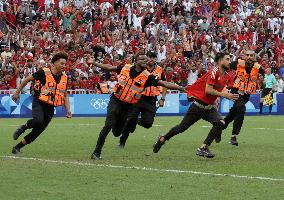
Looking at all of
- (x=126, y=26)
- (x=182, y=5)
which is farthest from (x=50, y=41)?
(x=182, y=5)

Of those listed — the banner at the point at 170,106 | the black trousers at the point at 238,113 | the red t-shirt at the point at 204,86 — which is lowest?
the banner at the point at 170,106

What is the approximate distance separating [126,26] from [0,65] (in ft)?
24.5

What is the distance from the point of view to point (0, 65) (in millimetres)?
33031

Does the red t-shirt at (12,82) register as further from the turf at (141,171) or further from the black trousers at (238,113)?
the black trousers at (238,113)

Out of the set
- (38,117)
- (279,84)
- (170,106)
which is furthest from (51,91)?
(279,84)

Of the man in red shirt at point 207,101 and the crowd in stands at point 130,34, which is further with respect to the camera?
the crowd in stands at point 130,34

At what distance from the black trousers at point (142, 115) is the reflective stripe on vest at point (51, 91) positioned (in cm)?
247

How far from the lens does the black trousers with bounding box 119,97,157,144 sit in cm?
1816

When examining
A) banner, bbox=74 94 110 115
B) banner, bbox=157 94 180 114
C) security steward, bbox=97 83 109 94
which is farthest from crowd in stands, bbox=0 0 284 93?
banner, bbox=157 94 180 114

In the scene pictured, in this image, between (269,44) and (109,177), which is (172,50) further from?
(109,177)

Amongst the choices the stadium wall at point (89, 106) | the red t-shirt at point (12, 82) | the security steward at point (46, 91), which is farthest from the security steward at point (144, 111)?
the red t-shirt at point (12, 82)

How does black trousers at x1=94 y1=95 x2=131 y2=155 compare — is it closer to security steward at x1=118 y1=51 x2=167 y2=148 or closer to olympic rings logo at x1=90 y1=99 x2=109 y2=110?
security steward at x1=118 y1=51 x2=167 y2=148

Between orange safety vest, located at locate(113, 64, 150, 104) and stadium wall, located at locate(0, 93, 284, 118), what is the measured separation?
1722 cm

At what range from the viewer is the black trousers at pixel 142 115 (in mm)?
18156
